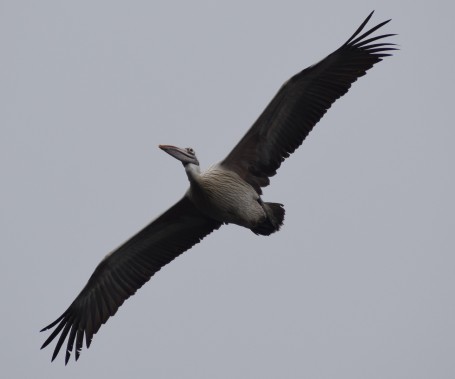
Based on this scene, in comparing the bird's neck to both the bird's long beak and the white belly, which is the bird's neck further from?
the bird's long beak

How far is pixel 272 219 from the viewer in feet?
50.2

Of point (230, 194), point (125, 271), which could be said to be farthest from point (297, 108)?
point (125, 271)

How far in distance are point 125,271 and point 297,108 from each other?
370cm

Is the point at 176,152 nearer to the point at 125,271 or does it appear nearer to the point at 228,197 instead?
the point at 228,197

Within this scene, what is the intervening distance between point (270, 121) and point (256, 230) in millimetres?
1633

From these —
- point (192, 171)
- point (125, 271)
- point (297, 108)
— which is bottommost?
point (125, 271)

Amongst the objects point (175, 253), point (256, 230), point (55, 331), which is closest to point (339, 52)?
point (256, 230)

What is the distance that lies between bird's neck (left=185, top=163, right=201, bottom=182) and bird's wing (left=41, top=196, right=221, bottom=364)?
75 cm

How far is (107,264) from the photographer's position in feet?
52.4

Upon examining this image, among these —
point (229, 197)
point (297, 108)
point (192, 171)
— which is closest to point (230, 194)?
point (229, 197)

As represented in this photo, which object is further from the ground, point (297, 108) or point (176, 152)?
point (297, 108)

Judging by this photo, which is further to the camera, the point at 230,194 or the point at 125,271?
the point at 125,271

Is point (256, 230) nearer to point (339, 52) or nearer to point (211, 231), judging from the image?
point (211, 231)

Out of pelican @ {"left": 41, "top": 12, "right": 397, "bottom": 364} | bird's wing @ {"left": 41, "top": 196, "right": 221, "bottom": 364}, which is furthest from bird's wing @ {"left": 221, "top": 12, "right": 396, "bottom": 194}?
bird's wing @ {"left": 41, "top": 196, "right": 221, "bottom": 364}
